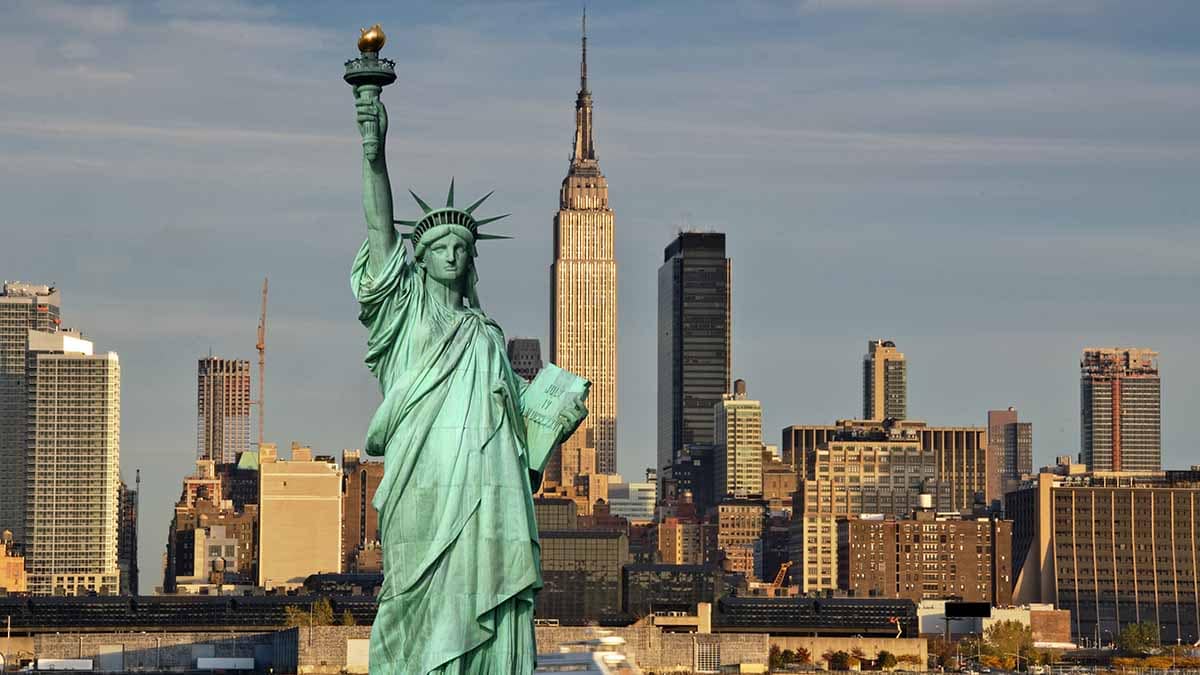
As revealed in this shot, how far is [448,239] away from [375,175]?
138cm

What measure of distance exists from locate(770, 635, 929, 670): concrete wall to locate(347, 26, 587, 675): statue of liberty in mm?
144505

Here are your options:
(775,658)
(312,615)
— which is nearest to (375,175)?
(775,658)

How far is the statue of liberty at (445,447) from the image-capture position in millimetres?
45406

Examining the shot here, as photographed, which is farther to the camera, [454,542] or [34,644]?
[34,644]

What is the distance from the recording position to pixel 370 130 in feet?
150

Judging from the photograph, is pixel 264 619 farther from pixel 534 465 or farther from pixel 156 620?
pixel 534 465

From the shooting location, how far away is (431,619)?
149ft

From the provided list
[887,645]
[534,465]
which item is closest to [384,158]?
[534,465]

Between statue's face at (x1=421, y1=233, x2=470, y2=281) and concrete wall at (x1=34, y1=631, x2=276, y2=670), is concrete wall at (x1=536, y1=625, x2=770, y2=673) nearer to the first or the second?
concrete wall at (x1=34, y1=631, x2=276, y2=670)

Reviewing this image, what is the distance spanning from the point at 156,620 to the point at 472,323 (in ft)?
511

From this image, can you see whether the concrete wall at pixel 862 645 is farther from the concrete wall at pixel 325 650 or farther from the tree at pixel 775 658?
the concrete wall at pixel 325 650

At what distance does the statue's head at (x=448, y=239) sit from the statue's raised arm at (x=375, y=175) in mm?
459

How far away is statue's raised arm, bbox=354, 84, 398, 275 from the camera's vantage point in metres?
45.7

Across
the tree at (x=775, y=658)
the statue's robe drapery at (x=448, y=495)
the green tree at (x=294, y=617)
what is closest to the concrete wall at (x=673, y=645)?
the tree at (x=775, y=658)
